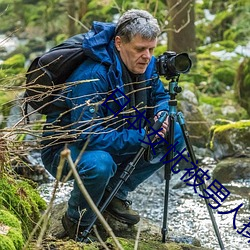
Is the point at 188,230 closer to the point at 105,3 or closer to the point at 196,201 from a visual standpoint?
the point at 196,201

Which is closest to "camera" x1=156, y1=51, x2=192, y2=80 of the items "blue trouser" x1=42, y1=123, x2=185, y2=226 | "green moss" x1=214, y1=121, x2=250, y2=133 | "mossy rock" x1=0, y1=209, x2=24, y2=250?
"blue trouser" x1=42, y1=123, x2=185, y2=226

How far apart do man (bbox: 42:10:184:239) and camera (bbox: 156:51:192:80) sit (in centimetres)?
9

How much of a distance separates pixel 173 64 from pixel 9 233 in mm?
1383

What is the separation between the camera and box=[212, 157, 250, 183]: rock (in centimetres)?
628

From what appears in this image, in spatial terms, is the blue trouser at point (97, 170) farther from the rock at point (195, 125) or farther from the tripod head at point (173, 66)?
the rock at point (195, 125)

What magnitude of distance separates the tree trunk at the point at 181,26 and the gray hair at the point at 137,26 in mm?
6593

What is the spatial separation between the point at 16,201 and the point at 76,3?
1207cm

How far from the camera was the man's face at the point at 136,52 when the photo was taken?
3467 mm

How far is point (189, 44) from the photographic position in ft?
35.2

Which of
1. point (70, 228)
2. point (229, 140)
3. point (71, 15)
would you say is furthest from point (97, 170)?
point (71, 15)

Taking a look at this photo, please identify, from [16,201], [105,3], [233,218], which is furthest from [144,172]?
[105,3]

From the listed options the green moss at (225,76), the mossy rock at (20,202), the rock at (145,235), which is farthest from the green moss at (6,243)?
the green moss at (225,76)

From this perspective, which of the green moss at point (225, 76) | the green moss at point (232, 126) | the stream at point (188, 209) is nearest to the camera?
the stream at point (188, 209)

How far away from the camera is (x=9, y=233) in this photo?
2.55 metres
